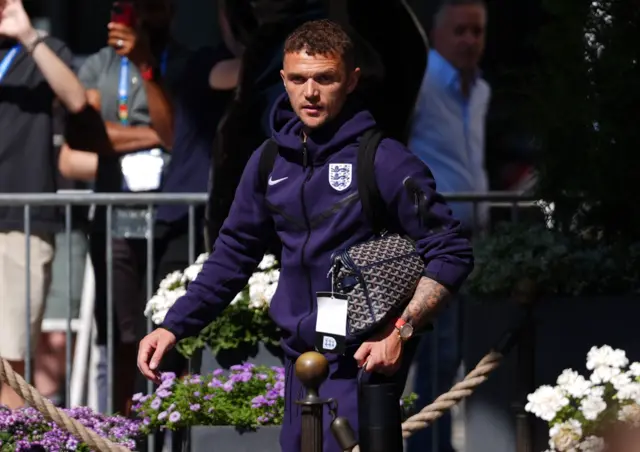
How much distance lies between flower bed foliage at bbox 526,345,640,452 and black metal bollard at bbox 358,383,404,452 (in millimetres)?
1005

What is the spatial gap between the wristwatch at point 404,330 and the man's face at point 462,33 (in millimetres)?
4080

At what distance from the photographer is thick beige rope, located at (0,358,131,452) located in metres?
5.97

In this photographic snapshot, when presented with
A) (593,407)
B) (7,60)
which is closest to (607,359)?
(593,407)

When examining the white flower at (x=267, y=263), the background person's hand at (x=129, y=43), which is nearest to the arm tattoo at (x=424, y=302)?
the white flower at (x=267, y=263)

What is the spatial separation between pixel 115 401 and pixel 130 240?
790 mm

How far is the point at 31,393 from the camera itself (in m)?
6.01

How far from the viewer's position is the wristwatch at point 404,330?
4508 millimetres

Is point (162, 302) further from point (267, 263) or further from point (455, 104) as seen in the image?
point (455, 104)

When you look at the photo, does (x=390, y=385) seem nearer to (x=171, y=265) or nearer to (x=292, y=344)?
(x=292, y=344)

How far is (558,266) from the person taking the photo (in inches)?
254

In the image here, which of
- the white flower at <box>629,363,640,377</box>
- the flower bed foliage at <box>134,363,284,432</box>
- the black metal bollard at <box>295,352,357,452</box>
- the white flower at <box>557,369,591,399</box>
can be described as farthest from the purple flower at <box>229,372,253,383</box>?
the black metal bollard at <box>295,352,357,452</box>

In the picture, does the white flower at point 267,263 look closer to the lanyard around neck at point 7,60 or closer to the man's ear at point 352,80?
the lanyard around neck at point 7,60

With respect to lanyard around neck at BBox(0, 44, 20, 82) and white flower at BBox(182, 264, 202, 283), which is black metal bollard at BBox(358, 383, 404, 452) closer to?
white flower at BBox(182, 264, 202, 283)

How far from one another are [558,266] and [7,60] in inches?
126
